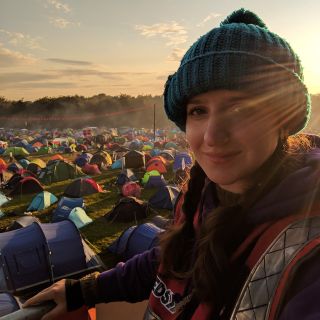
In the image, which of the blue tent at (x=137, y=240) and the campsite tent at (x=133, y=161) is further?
the campsite tent at (x=133, y=161)

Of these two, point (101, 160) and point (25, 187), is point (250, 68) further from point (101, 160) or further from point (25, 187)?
point (101, 160)

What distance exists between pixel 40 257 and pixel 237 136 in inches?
311

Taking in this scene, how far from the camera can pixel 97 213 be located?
14.1 metres

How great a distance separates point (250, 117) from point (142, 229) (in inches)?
326

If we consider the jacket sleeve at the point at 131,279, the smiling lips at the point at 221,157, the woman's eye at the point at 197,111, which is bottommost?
the jacket sleeve at the point at 131,279

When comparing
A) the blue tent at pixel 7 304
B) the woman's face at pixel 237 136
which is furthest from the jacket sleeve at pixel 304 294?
the blue tent at pixel 7 304

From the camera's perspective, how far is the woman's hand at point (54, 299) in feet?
5.40

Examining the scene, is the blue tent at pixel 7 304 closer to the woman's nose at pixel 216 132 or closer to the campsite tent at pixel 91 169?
the woman's nose at pixel 216 132

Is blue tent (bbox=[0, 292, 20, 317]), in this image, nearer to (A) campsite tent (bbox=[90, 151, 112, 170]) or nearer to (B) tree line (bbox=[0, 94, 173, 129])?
(A) campsite tent (bbox=[90, 151, 112, 170])

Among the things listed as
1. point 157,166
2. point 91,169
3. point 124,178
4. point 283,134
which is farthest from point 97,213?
point 283,134

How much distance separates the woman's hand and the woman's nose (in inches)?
43.9

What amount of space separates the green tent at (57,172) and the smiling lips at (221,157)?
20.1 m

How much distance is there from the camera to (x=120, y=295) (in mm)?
1967

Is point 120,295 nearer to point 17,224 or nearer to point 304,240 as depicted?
point 304,240
